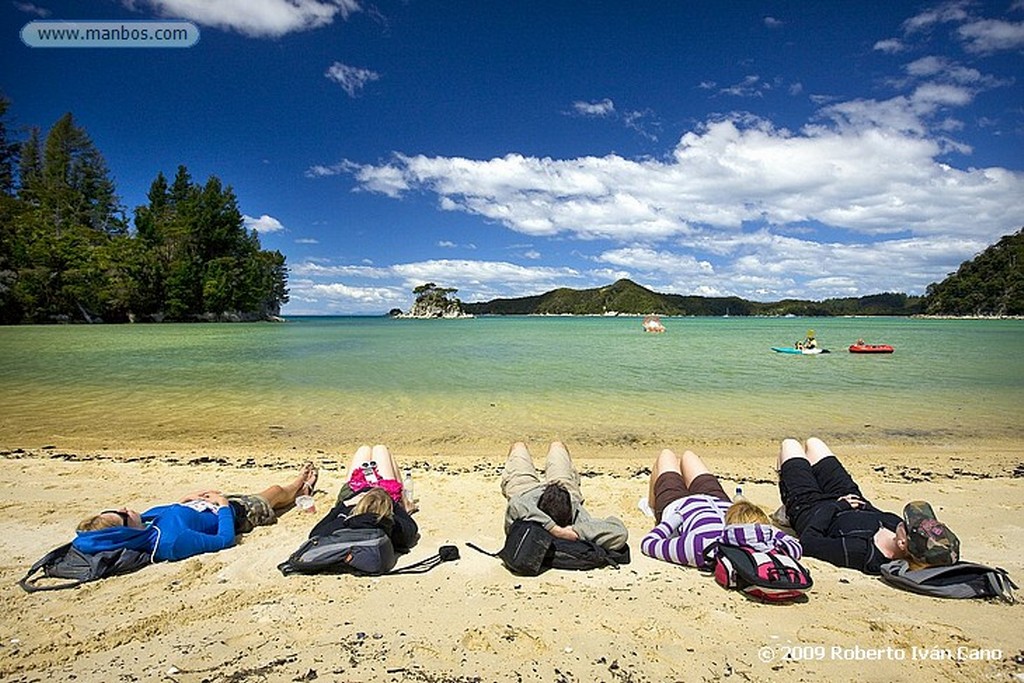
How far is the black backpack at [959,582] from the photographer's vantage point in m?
4.13

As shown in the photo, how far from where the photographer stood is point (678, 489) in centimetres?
584

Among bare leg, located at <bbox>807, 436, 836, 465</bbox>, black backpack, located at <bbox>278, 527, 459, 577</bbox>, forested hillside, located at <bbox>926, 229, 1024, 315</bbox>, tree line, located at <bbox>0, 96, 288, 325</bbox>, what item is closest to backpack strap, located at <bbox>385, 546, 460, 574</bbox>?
black backpack, located at <bbox>278, 527, 459, 577</bbox>

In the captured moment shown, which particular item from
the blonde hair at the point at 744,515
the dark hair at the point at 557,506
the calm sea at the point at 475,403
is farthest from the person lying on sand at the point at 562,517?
the calm sea at the point at 475,403

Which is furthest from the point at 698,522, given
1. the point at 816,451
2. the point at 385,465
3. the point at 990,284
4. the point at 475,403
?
the point at 990,284

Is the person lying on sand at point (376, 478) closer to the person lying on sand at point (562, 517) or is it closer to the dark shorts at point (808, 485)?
the person lying on sand at point (562, 517)

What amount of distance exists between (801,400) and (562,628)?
14.8 metres

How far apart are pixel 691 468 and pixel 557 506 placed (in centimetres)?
183

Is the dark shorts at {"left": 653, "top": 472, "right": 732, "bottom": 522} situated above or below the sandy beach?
above

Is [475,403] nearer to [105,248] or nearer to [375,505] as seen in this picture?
[375,505]

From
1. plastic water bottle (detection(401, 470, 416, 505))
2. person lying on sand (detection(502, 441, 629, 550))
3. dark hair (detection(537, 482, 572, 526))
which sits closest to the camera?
person lying on sand (detection(502, 441, 629, 550))

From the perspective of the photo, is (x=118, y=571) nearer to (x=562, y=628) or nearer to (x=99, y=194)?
(x=562, y=628)

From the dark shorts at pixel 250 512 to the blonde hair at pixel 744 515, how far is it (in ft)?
16.1

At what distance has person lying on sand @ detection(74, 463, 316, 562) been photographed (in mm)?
4750

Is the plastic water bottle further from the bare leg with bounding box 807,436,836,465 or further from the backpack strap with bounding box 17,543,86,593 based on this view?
the bare leg with bounding box 807,436,836,465
